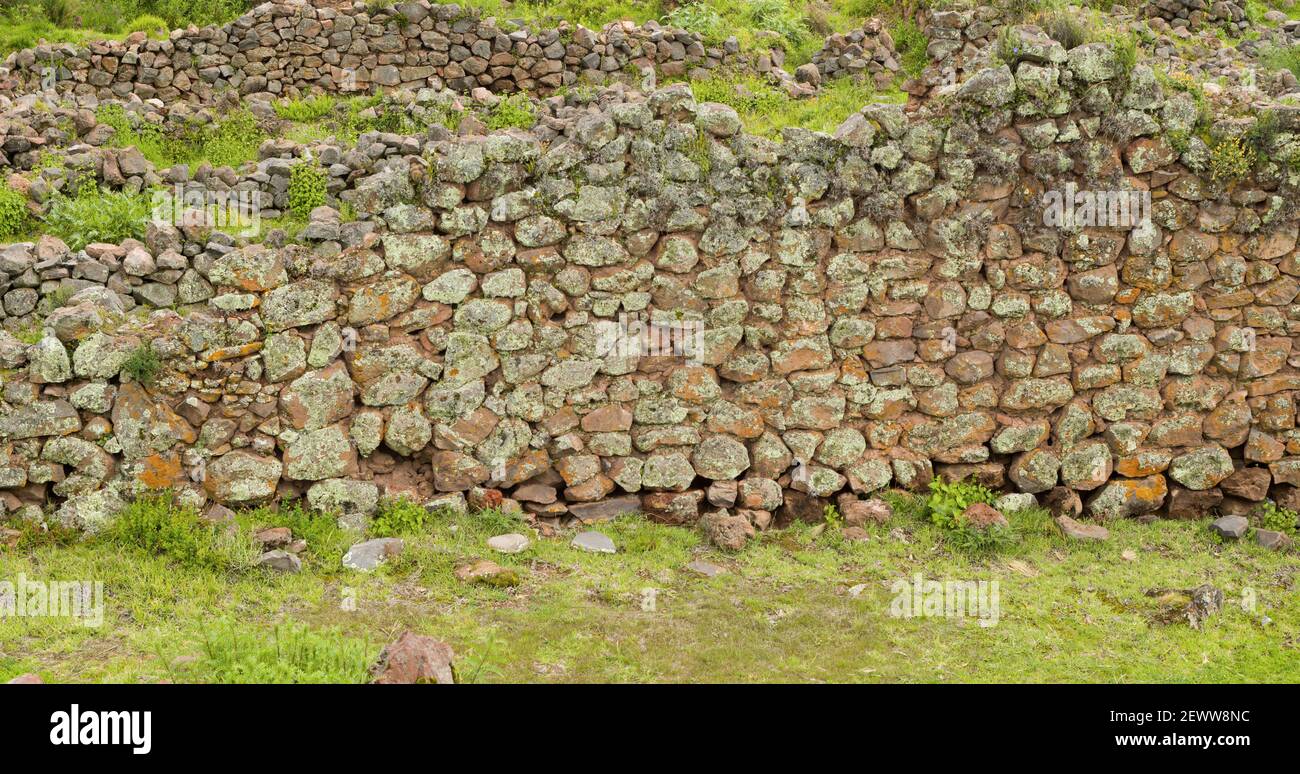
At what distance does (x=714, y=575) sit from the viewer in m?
7.89

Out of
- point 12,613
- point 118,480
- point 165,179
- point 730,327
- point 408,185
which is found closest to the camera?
point 12,613

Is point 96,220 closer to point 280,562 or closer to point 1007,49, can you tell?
point 280,562

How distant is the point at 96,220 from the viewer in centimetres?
902

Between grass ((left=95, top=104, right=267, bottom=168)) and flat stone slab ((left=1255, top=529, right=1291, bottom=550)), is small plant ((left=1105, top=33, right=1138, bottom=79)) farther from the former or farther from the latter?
grass ((left=95, top=104, right=267, bottom=168))

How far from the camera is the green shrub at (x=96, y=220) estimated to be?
352 inches

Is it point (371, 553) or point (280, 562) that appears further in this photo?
point (371, 553)

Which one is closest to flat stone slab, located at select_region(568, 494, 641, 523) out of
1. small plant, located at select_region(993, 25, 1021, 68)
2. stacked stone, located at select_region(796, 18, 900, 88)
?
small plant, located at select_region(993, 25, 1021, 68)

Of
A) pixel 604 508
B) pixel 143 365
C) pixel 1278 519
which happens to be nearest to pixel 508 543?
pixel 604 508

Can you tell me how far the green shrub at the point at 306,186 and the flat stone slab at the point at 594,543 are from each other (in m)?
4.08

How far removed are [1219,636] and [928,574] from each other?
1.94 metres

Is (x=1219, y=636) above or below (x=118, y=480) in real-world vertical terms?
below

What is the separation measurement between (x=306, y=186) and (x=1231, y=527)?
863cm

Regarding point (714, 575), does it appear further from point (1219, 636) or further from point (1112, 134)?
point (1112, 134)

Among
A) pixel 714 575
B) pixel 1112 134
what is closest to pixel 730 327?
pixel 714 575
